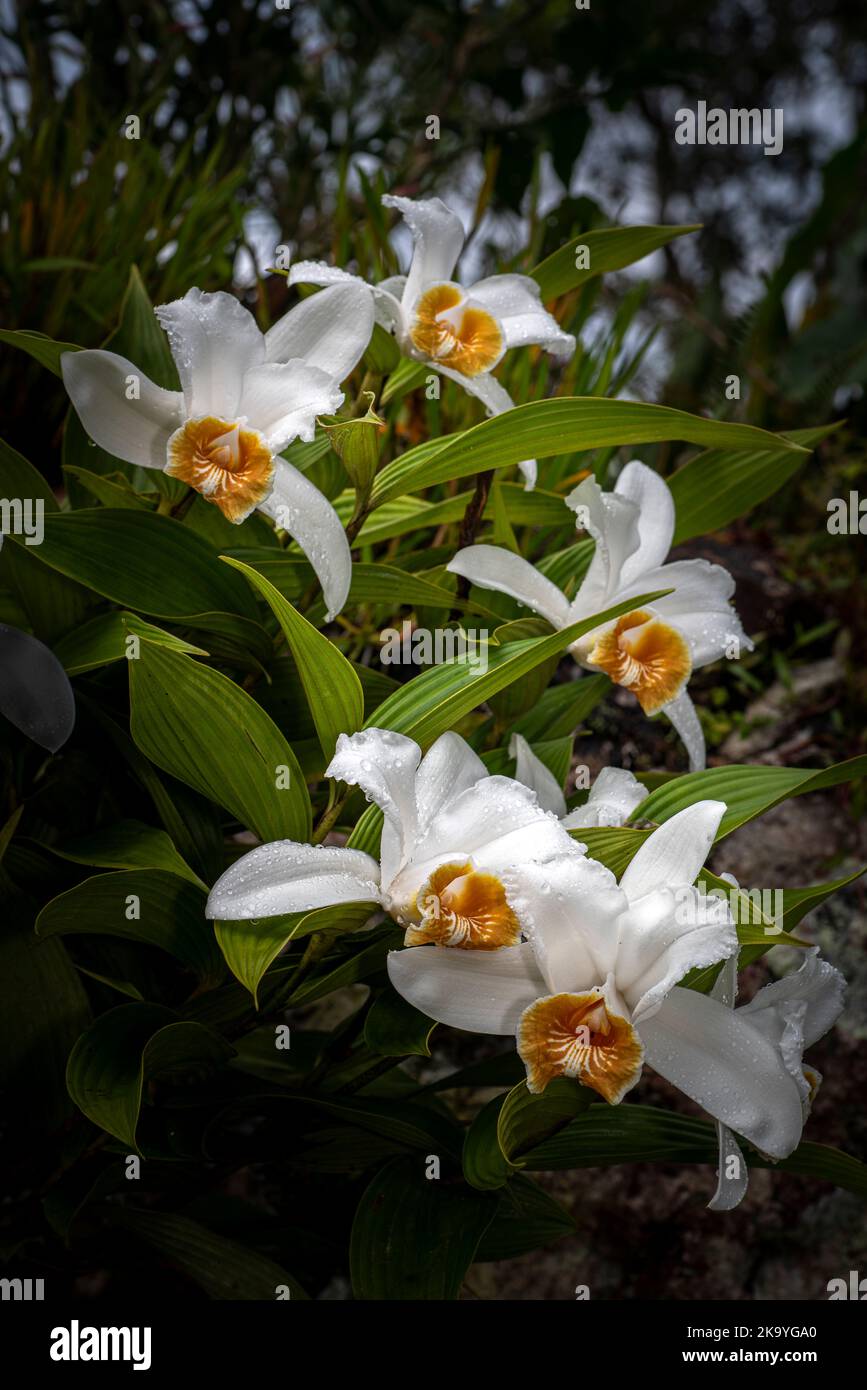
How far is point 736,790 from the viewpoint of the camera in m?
0.85

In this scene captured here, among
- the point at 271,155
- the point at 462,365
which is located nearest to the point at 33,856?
the point at 462,365

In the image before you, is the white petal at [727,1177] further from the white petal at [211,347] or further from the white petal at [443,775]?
the white petal at [211,347]

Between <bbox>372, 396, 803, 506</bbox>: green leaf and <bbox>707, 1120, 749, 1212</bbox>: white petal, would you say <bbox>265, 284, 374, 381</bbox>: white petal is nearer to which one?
<bbox>372, 396, 803, 506</bbox>: green leaf

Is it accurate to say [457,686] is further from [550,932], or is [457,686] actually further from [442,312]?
[442,312]

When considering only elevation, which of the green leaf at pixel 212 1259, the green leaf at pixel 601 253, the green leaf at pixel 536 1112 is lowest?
the green leaf at pixel 212 1259

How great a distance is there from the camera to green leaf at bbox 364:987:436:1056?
772mm

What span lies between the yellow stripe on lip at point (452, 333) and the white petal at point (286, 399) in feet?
0.43

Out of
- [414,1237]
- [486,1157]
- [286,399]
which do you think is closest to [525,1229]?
[414,1237]

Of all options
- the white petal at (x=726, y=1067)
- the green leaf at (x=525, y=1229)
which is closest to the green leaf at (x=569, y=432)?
the white petal at (x=726, y=1067)

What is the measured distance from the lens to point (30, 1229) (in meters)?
1.00

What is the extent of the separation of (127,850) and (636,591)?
50 centimetres

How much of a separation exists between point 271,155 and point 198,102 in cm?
23

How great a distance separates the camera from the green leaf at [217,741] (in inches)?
29.4

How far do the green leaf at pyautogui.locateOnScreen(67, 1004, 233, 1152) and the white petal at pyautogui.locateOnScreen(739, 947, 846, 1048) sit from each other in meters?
0.43
